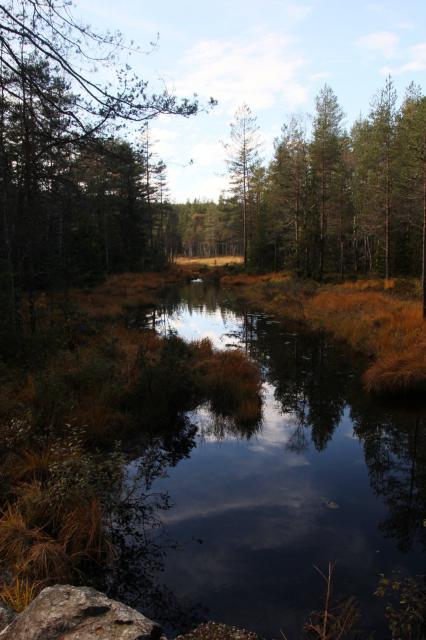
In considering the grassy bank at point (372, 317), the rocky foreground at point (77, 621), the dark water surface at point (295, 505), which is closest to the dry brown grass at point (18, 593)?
the rocky foreground at point (77, 621)

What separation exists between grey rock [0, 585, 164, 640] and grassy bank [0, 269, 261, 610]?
1.09m

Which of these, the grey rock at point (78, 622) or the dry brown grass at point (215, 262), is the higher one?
the dry brown grass at point (215, 262)

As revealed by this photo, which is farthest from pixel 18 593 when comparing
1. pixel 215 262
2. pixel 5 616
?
pixel 215 262

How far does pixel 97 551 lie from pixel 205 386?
5.82 metres

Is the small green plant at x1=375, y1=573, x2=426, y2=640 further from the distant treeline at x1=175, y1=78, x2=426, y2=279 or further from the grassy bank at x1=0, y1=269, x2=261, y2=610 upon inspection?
the distant treeline at x1=175, y1=78, x2=426, y2=279

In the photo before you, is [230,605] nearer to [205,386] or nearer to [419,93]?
[205,386]

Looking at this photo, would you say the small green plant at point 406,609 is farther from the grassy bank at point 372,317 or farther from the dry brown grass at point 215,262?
the dry brown grass at point 215,262

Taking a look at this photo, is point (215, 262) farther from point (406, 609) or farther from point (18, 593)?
point (18, 593)

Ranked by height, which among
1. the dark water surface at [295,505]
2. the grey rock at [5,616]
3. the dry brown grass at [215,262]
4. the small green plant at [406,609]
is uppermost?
the dry brown grass at [215,262]

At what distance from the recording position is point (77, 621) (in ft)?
8.54

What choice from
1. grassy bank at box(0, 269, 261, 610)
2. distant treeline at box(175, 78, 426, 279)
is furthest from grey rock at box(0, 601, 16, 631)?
distant treeline at box(175, 78, 426, 279)

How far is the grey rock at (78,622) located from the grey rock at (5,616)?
96 millimetres

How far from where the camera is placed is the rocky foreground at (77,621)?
2.48m

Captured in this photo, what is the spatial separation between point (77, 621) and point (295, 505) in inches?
171
